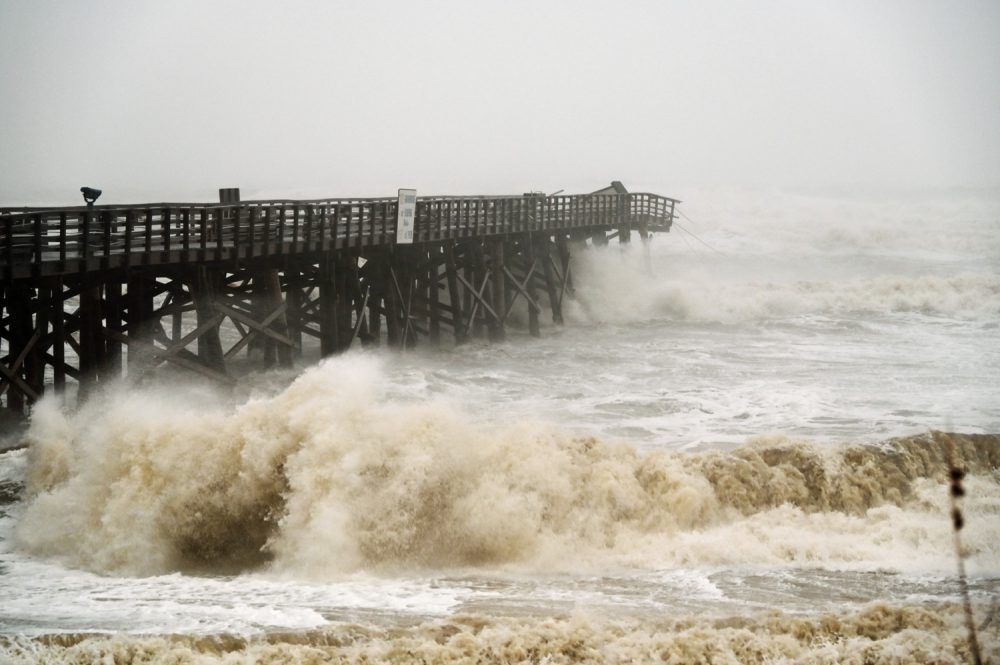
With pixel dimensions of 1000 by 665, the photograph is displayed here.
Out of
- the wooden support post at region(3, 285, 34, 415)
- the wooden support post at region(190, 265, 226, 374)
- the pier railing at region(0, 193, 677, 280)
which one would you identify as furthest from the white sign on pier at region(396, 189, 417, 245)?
the wooden support post at region(3, 285, 34, 415)

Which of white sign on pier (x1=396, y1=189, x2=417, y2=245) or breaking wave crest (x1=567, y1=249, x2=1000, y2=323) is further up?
white sign on pier (x1=396, y1=189, x2=417, y2=245)

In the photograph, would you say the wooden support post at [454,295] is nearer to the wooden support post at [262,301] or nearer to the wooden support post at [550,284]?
the wooden support post at [550,284]

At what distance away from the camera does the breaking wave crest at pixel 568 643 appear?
311 inches

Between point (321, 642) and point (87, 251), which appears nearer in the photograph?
point (321, 642)

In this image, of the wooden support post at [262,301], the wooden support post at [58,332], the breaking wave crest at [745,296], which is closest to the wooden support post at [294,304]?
the wooden support post at [262,301]

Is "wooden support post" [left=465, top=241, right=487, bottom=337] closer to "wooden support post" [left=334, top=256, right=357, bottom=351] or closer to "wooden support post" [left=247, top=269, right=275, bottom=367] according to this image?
"wooden support post" [left=334, top=256, right=357, bottom=351]

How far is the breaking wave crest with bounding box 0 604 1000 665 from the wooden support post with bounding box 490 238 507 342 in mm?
18662

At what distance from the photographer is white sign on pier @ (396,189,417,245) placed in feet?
70.4

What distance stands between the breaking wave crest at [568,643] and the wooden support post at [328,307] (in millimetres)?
12826

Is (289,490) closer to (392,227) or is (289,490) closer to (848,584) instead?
(848,584)

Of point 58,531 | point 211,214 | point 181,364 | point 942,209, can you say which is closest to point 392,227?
point 211,214

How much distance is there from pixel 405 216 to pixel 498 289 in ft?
21.3

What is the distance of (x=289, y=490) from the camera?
1178 centimetres

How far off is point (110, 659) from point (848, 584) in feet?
20.7
